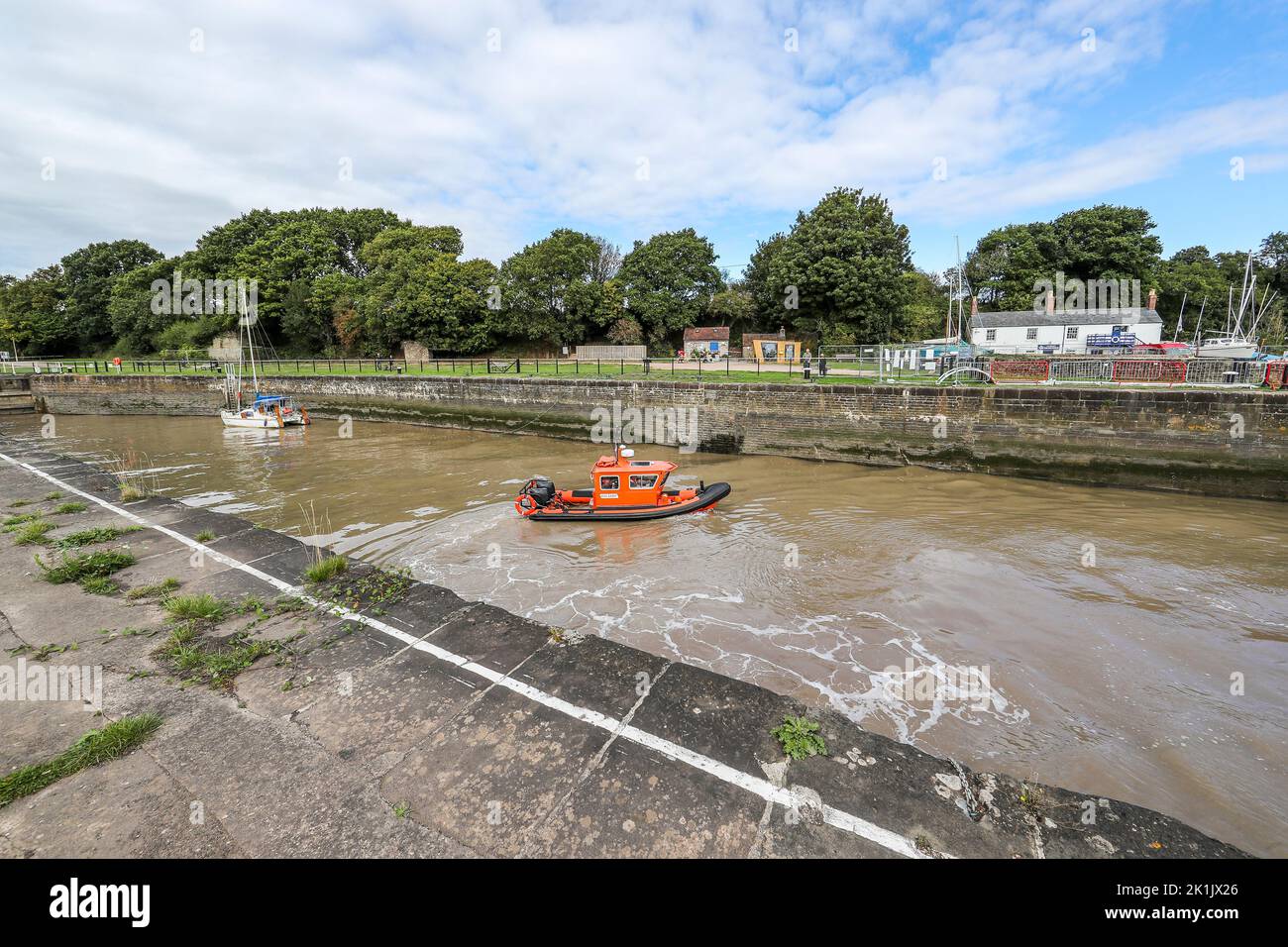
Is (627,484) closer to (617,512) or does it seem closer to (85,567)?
(617,512)

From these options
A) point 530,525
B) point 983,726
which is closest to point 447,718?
point 983,726

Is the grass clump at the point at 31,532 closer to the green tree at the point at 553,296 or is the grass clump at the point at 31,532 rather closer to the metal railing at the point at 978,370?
the metal railing at the point at 978,370

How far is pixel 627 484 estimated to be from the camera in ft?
40.0

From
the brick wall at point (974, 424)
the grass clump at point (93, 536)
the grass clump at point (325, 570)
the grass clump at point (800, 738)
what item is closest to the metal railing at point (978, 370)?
the brick wall at point (974, 424)

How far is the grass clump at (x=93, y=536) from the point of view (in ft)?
26.1

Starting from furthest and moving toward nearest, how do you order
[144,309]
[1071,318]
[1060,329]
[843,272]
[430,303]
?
1. [144,309]
2. [1071,318]
3. [1060,329]
4. [430,303]
5. [843,272]

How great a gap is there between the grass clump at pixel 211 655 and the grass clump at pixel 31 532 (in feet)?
17.4

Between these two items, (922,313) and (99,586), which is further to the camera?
(922,313)

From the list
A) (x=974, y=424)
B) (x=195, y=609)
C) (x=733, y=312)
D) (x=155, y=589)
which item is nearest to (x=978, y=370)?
(x=974, y=424)

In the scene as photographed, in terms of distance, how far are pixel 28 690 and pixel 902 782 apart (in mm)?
7015

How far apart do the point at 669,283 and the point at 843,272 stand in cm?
1386

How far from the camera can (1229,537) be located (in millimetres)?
10586

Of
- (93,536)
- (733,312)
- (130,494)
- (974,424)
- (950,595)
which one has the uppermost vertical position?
(733,312)
